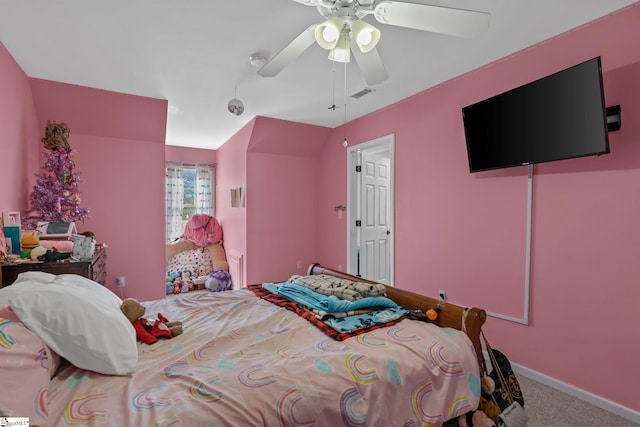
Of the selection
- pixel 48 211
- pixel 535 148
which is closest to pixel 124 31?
pixel 48 211

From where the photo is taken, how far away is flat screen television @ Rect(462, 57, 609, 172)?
1.90 m

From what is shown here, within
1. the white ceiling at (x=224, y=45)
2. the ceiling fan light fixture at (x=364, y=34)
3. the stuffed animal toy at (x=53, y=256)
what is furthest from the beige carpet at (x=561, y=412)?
the stuffed animal toy at (x=53, y=256)

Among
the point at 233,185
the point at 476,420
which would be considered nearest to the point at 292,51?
the point at 476,420

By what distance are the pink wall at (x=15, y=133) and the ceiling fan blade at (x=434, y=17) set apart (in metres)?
2.80

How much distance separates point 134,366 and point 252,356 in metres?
0.45

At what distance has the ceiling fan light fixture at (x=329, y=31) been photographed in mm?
1468

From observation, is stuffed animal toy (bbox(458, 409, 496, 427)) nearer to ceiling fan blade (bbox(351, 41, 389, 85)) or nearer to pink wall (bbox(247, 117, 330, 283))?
ceiling fan blade (bbox(351, 41, 389, 85))

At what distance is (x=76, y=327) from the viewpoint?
112 centimetres

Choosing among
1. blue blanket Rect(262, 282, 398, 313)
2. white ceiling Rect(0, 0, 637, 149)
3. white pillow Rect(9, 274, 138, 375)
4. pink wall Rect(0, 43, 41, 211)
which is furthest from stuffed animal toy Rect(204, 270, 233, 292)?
white pillow Rect(9, 274, 138, 375)

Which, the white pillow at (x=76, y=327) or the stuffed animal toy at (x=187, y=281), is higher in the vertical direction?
the white pillow at (x=76, y=327)

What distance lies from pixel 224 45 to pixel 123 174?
2283 mm

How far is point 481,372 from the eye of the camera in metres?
1.50

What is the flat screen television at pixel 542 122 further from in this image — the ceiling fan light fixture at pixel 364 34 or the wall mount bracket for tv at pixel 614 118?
the ceiling fan light fixture at pixel 364 34

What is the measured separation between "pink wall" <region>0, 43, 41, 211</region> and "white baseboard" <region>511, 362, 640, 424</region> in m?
4.16
